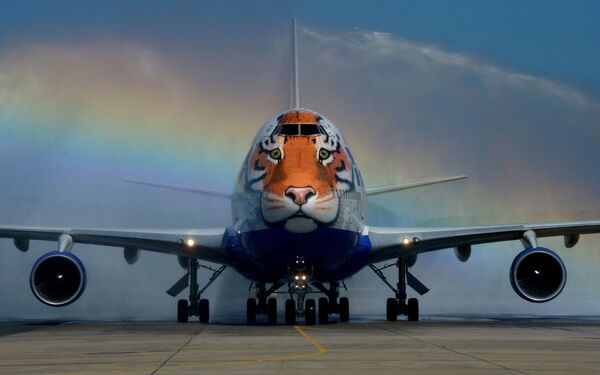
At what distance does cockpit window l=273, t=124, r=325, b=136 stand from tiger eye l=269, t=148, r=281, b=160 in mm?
529

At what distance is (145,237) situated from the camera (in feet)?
80.3

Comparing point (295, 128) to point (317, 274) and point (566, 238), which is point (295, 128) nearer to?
point (317, 274)

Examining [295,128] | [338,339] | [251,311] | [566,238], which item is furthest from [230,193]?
[338,339]

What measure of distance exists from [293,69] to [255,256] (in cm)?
854

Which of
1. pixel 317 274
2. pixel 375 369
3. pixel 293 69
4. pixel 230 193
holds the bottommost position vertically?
pixel 375 369

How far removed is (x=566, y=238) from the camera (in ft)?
84.1

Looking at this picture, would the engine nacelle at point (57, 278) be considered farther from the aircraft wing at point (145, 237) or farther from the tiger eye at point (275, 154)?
the tiger eye at point (275, 154)

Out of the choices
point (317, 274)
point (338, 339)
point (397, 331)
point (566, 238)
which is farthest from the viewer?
point (566, 238)

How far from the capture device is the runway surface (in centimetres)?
1148

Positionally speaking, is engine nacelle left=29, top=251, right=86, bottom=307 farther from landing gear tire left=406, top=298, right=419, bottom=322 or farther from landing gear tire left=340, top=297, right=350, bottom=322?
landing gear tire left=406, top=298, right=419, bottom=322

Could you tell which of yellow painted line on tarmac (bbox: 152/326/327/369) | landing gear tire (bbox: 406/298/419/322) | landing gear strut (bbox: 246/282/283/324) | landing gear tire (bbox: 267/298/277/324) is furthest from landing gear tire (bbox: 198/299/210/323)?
yellow painted line on tarmac (bbox: 152/326/327/369)

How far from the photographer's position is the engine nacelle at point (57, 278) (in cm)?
2336

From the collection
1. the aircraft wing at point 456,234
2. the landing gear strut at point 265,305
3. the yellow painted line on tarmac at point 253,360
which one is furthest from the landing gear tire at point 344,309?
the yellow painted line on tarmac at point 253,360

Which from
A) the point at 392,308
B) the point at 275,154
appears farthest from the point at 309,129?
the point at 392,308
